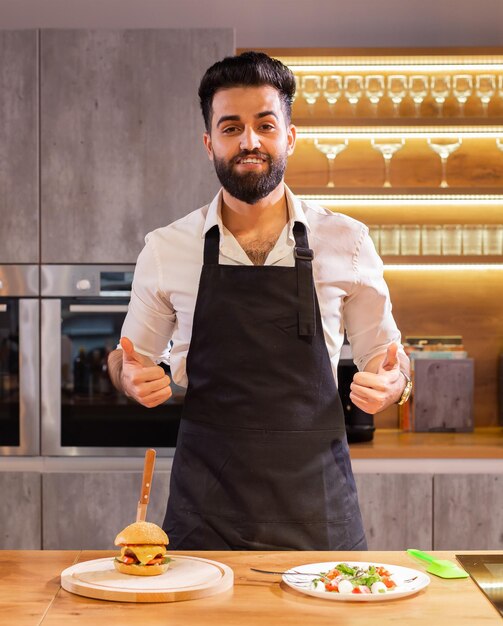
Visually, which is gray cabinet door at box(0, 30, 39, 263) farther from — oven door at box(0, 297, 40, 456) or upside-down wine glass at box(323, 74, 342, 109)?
upside-down wine glass at box(323, 74, 342, 109)

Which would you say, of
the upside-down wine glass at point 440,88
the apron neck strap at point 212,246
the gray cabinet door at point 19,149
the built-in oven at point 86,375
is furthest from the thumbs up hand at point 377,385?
the upside-down wine glass at point 440,88

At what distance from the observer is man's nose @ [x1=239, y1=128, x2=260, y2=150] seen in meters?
2.09

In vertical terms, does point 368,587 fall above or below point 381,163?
below

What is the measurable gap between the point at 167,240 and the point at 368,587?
1093 millimetres

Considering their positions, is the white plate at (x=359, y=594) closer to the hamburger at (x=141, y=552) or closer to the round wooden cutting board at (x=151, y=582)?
the round wooden cutting board at (x=151, y=582)

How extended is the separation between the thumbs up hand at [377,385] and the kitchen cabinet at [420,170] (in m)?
1.78

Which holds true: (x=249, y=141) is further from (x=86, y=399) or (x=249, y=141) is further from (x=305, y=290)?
(x=86, y=399)

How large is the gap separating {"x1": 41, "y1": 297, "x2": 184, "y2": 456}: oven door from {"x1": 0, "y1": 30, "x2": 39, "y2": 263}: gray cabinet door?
0.25 m

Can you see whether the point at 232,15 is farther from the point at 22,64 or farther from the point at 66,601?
the point at 66,601

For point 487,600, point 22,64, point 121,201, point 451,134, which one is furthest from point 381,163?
point 487,600

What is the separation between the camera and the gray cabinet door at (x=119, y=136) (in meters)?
3.44

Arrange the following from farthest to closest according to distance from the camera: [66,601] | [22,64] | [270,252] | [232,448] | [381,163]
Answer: [381,163] → [22,64] → [270,252] → [232,448] → [66,601]

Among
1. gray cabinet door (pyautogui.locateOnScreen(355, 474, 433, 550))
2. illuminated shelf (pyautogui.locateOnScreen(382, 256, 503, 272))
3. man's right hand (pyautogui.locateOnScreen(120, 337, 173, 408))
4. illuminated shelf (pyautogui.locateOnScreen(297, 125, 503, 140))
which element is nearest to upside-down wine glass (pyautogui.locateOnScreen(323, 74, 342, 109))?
illuminated shelf (pyautogui.locateOnScreen(297, 125, 503, 140))

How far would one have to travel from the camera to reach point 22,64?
3.43m
